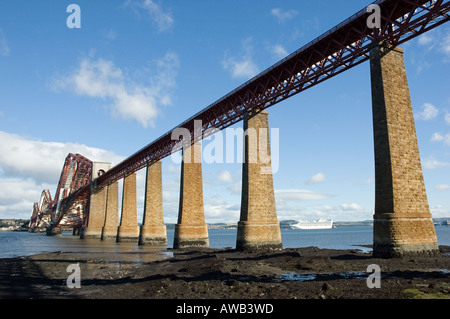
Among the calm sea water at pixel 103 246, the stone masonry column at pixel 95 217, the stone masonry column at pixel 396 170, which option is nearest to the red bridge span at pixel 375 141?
the stone masonry column at pixel 396 170

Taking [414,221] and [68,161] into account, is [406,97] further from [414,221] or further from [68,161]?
[68,161]

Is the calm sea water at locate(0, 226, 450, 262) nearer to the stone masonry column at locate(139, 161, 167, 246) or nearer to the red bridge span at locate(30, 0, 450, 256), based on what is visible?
the stone masonry column at locate(139, 161, 167, 246)

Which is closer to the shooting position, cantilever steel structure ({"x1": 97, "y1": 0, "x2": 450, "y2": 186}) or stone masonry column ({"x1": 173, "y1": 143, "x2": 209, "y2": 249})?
cantilever steel structure ({"x1": 97, "y1": 0, "x2": 450, "y2": 186})

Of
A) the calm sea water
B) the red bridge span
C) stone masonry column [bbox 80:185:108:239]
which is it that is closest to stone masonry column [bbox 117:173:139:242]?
the calm sea water

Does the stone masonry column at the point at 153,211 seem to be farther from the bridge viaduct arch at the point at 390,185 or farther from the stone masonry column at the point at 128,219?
the bridge viaduct arch at the point at 390,185

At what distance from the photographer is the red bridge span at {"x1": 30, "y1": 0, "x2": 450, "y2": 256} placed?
18.3 m

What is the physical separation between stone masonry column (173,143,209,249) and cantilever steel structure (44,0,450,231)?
10.1ft

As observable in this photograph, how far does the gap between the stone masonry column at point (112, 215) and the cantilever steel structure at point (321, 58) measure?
109ft

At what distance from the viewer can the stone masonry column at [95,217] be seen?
71.8 meters

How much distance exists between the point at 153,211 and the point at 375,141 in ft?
108

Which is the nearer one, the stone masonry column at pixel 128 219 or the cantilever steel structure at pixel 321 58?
the cantilever steel structure at pixel 321 58

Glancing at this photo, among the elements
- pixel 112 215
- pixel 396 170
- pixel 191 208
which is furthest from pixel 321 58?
pixel 112 215

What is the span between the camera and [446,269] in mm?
15375

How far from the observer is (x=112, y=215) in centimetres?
6569
